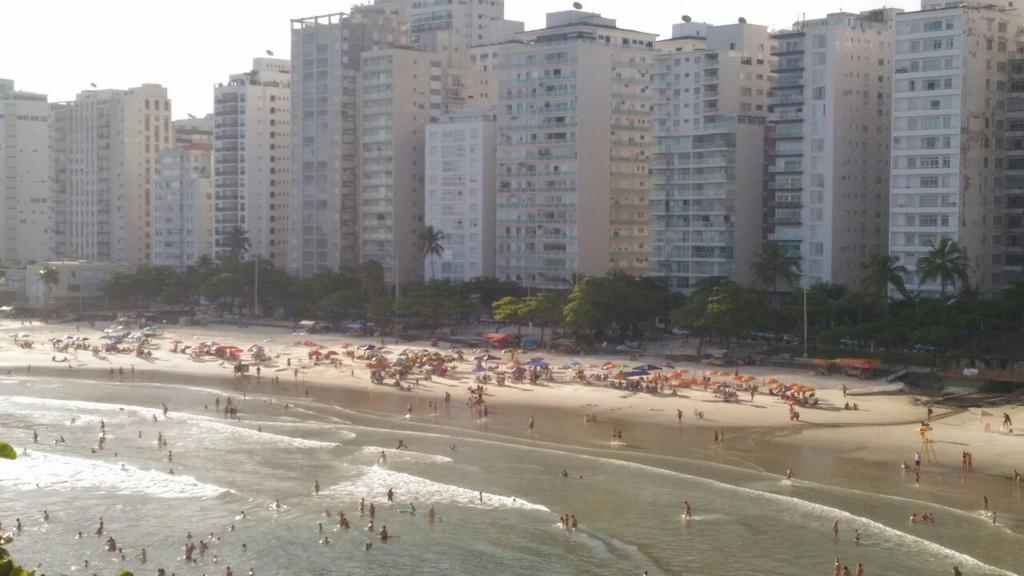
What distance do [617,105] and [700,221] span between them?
18384 mm

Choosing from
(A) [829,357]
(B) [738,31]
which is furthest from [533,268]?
(A) [829,357]

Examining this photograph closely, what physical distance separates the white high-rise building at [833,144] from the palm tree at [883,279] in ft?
37.6

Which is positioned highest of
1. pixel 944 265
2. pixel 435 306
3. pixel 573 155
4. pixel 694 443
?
pixel 573 155

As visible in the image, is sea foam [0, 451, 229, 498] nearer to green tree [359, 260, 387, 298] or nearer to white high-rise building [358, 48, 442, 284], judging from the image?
green tree [359, 260, 387, 298]

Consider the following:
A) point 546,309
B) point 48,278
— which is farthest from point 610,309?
point 48,278

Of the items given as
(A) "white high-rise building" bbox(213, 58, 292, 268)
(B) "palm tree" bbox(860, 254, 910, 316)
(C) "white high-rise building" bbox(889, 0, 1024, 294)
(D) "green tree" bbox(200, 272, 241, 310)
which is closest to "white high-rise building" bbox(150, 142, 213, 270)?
(A) "white high-rise building" bbox(213, 58, 292, 268)

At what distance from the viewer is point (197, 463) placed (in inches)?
2511

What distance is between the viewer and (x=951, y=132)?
96.6 meters

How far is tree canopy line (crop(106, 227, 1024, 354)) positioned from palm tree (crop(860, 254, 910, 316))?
10cm

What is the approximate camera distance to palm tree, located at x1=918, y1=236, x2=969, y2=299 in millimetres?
90000

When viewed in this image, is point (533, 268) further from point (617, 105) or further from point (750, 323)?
point (750, 323)

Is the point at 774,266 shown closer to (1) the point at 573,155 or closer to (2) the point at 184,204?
(1) the point at 573,155

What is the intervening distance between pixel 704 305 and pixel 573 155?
111 ft

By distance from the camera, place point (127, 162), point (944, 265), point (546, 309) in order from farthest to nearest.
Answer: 1. point (127, 162)
2. point (546, 309)
3. point (944, 265)
